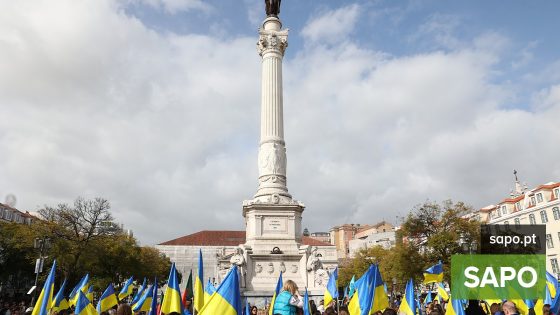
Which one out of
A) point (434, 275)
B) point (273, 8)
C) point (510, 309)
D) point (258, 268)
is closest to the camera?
point (510, 309)

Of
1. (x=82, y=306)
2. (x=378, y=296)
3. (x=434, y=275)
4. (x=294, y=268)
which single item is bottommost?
(x=82, y=306)

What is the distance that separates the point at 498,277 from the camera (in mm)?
7027

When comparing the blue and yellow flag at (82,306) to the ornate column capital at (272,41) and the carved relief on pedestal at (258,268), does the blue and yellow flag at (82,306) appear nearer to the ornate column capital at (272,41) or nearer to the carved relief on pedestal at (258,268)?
the carved relief on pedestal at (258,268)

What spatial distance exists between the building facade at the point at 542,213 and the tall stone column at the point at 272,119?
76.0 ft

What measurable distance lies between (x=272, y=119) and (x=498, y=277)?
25.4 meters

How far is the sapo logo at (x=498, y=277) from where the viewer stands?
693 cm

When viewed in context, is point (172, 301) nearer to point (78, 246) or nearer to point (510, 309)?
point (510, 309)

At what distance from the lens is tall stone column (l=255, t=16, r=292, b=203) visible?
3005cm

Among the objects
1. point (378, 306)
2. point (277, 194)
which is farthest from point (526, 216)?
point (378, 306)

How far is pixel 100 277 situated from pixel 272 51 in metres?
28.6

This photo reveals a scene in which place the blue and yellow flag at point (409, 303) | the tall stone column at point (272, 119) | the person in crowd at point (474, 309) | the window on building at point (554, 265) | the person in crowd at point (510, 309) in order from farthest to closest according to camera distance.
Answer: the window on building at point (554, 265) → the tall stone column at point (272, 119) → the blue and yellow flag at point (409, 303) → the person in crowd at point (474, 309) → the person in crowd at point (510, 309)

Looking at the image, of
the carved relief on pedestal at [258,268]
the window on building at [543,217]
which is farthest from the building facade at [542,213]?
the carved relief on pedestal at [258,268]

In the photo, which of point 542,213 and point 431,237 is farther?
point 542,213

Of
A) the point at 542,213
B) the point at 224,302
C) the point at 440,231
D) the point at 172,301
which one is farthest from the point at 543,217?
the point at 224,302
